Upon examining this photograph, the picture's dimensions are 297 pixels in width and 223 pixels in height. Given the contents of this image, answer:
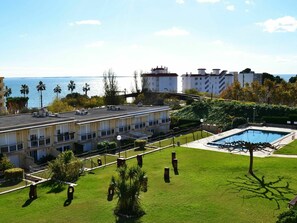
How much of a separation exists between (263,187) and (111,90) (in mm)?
56398

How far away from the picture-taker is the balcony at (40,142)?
111 ft

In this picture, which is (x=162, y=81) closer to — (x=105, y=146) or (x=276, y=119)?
(x=276, y=119)

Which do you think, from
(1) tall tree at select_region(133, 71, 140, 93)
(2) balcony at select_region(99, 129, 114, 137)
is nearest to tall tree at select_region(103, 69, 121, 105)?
(1) tall tree at select_region(133, 71, 140, 93)

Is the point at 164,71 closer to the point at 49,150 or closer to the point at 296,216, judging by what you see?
the point at 49,150

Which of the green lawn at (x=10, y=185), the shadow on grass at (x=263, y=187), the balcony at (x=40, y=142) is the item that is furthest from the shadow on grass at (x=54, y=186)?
the shadow on grass at (x=263, y=187)

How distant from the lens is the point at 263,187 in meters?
21.3

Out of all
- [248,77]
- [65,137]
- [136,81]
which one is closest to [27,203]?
[65,137]

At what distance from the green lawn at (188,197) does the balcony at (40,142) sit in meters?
9.96

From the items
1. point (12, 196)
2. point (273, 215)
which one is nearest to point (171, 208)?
point (273, 215)

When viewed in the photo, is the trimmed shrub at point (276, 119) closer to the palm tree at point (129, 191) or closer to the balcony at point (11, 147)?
the balcony at point (11, 147)

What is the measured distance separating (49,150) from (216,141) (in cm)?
1948

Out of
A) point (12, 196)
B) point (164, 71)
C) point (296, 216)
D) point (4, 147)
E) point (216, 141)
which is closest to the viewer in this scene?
point (296, 216)

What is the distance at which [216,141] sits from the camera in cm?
4022

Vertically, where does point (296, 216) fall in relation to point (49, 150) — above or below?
above
